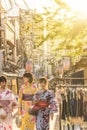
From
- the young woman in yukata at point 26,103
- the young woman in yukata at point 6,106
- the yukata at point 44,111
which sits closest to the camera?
the young woman in yukata at point 6,106

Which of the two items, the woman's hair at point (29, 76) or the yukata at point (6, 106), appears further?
the woman's hair at point (29, 76)

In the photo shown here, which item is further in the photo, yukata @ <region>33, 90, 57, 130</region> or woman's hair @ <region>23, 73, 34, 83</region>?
woman's hair @ <region>23, 73, 34, 83</region>

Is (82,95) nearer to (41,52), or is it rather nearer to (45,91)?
(45,91)

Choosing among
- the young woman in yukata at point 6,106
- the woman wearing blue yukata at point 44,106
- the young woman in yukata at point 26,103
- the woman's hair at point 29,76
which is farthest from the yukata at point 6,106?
the young woman in yukata at point 26,103

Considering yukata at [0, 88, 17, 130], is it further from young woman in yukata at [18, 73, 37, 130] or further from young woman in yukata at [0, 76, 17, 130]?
young woman in yukata at [18, 73, 37, 130]

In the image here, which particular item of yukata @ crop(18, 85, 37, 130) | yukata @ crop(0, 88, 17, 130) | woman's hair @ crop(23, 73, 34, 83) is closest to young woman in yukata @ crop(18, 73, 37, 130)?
yukata @ crop(18, 85, 37, 130)

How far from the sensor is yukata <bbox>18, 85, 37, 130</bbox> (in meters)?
10.8

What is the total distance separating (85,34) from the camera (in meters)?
12.5

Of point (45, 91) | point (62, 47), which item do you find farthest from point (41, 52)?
point (45, 91)

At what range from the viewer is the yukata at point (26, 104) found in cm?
1077

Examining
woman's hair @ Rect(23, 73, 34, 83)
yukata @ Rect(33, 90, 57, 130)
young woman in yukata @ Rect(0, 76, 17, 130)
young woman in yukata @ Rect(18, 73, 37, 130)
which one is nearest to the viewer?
young woman in yukata @ Rect(0, 76, 17, 130)

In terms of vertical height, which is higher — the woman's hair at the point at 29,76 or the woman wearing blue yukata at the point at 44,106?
the woman's hair at the point at 29,76

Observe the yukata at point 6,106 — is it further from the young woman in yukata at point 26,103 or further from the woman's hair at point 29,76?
the young woman in yukata at point 26,103

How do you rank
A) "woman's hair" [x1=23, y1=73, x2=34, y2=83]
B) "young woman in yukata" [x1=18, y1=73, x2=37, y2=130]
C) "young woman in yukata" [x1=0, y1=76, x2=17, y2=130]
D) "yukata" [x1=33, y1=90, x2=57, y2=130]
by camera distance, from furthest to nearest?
"young woman in yukata" [x1=18, y1=73, x2=37, y2=130] → "woman's hair" [x1=23, y1=73, x2=34, y2=83] → "yukata" [x1=33, y1=90, x2=57, y2=130] → "young woman in yukata" [x1=0, y1=76, x2=17, y2=130]
